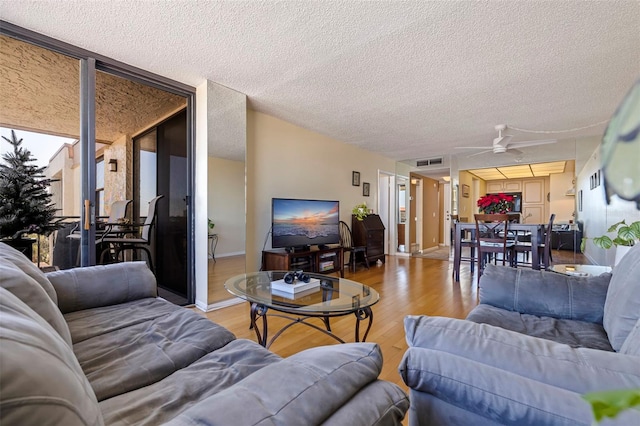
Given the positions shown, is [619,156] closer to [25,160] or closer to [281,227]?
[25,160]

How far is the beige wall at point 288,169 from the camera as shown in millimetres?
3846

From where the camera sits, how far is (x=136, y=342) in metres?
1.29

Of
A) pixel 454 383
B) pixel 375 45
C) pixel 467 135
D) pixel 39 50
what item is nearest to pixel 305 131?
pixel 375 45

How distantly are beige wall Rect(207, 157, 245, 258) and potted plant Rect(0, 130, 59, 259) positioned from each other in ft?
4.16

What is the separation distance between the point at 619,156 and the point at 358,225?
4.99m

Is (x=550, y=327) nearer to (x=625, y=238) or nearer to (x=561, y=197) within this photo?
(x=625, y=238)

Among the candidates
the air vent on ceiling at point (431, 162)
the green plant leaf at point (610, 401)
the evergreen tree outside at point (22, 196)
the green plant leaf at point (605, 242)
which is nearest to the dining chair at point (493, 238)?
the green plant leaf at point (605, 242)

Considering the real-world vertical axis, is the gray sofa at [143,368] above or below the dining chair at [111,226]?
below

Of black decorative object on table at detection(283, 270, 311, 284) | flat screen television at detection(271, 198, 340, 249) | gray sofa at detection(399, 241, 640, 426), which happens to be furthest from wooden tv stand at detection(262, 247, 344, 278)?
gray sofa at detection(399, 241, 640, 426)

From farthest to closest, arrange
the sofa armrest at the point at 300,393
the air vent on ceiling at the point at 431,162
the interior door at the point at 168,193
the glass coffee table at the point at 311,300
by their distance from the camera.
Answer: the air vent on ceiling at the point at 431,162 < the interior door at the point at 168,193 < the glass coffee table at the point at 311,300 < the sofa armrest at the point at 300,393

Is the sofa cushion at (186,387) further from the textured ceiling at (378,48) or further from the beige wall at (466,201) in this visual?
the beige wall at (466,201)

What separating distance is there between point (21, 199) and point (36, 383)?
271cm

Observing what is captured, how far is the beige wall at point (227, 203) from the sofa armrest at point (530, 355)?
8.48ft

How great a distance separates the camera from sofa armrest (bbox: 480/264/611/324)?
5.17 feet
